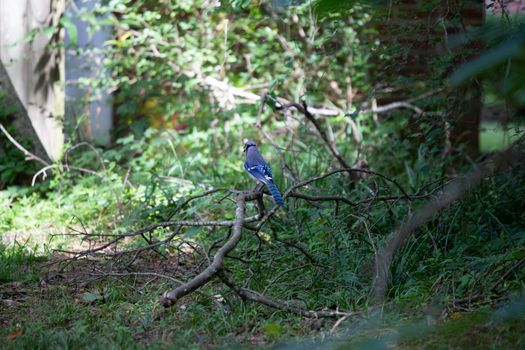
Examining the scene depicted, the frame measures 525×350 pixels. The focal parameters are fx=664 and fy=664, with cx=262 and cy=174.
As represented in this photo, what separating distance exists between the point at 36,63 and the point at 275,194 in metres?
3.87

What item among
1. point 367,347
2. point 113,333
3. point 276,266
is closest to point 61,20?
point 276,266

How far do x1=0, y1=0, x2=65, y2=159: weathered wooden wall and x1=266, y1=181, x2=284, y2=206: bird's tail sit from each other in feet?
11.1

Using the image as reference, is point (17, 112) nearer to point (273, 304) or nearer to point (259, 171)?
point (259, 171)

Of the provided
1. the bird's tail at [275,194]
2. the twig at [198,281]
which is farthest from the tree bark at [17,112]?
the twig at [198,281]

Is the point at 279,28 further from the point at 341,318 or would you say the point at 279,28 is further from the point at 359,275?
the point at 341,318

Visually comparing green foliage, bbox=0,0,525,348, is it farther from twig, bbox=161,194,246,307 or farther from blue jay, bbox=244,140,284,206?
blue jay, bbox=244,140,284,206

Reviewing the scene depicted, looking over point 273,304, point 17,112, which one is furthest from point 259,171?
point 17,112

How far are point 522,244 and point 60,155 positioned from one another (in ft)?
15.7

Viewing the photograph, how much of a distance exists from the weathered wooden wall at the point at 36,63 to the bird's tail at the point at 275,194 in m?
3.39

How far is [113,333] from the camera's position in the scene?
3.35m

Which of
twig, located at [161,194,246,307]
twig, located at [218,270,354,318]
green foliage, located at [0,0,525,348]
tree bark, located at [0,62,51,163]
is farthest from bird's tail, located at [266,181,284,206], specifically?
tree bark, located at [0,62,51,163]

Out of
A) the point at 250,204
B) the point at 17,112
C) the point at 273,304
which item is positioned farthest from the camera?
the point at 17,112

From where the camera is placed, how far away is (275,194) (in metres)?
4.24

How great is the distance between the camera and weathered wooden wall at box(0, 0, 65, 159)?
6793mm
